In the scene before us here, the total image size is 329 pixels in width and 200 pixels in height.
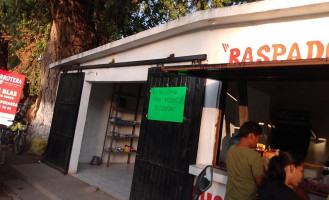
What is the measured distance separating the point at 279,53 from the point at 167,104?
2.04m

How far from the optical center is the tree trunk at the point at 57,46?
986cm

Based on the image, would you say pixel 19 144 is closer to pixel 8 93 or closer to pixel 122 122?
pixel 8 93

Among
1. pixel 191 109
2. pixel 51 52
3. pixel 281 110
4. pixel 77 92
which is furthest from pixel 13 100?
pixel 281 110

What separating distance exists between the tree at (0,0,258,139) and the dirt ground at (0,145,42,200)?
3.03 feet

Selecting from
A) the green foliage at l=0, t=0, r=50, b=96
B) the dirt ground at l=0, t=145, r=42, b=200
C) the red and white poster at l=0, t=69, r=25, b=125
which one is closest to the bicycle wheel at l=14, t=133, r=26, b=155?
the dirt ground at l=0, t=145, r=42, b=200

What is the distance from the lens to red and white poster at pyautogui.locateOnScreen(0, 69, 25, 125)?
746 centimetres

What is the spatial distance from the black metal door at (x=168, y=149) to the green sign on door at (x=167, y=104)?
8 cm

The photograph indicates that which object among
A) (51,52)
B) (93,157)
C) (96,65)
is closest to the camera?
(96,65)

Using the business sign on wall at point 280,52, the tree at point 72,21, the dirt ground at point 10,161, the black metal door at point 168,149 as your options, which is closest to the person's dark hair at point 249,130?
the business sign on wall at point 280,52

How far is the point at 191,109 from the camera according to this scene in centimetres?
452

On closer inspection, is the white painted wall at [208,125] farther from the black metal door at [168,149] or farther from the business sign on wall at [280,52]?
the business sign on wall at [280,52]

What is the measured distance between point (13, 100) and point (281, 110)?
721cm

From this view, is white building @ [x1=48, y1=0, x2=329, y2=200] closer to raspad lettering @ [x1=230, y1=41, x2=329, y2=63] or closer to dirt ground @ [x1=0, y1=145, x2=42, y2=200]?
raspad lettering @ [x1=230, y1=41, x2=329, y2=63]

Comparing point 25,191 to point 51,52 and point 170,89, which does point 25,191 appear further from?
point 51,52
